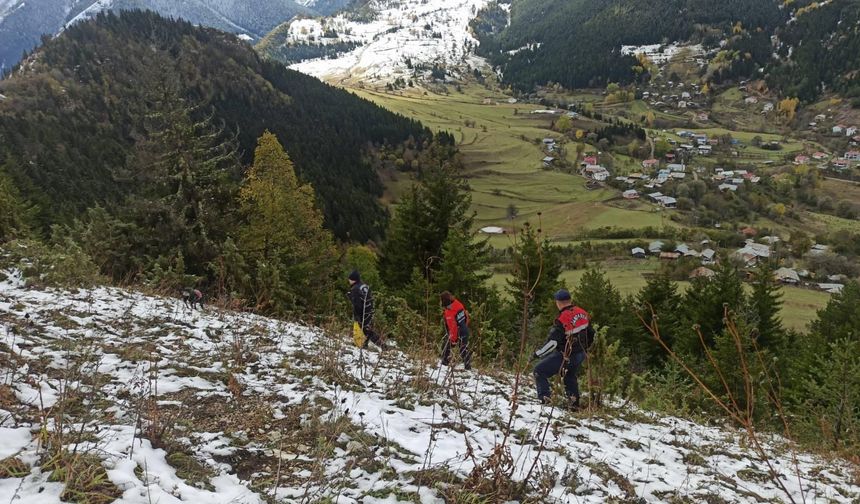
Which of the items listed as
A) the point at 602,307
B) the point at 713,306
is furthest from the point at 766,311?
the point at 602,307

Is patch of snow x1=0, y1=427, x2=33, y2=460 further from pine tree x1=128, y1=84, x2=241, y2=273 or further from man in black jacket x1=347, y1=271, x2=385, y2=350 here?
pine tree x1=128, y1=84, x2=241, y2=273

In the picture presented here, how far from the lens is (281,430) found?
4781mm

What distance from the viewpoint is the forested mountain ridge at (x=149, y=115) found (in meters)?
57.3

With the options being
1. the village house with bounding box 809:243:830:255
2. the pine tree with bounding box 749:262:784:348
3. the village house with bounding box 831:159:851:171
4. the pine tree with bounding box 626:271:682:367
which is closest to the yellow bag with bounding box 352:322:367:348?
the pine tree with bounding box 626:271:682:367

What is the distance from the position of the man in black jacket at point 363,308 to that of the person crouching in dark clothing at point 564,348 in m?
3.02

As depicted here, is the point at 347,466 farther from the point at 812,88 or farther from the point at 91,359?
the point at 812,88

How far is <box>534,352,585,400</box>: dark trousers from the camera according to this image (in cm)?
689

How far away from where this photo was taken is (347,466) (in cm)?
418

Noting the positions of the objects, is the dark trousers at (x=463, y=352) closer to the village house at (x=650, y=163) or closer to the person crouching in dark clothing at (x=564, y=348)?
the person crouching in dark clothing at (x=564, y=348)

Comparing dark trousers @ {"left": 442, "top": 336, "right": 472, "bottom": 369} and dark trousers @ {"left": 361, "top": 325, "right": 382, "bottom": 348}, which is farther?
dark trousers @ {"left": 361, "top": 325, "right": 382, "bottom": 348}

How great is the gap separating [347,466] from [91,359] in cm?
376

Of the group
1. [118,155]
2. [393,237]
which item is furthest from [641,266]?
[118,155]

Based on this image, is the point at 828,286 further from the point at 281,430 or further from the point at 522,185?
the point at 281,430

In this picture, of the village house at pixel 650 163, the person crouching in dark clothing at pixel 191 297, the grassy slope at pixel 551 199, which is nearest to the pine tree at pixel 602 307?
the grassy slope at pixel 551 199
